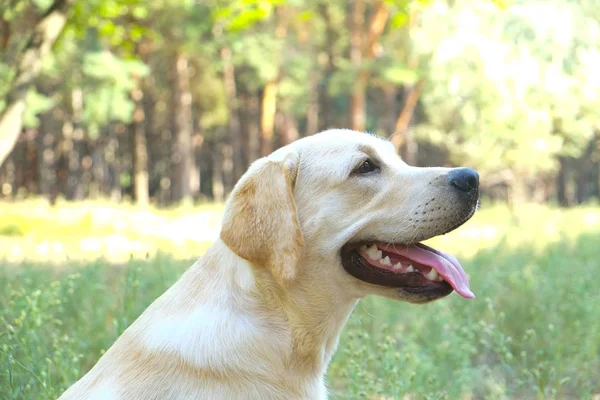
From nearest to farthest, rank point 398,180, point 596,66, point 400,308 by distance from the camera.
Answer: point 398,180
point 400,308
point 596,66

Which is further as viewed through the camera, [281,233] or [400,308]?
[400,308]

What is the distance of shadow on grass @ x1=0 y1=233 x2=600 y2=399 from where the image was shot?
3.42 meters

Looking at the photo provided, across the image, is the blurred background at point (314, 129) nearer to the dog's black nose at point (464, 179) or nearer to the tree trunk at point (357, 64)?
the tree trunk at point (357, 64)

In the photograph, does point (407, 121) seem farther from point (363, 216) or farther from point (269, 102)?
point (363, 216)

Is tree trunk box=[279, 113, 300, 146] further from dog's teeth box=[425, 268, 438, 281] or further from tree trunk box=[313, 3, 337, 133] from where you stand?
dog's teeth box=[425, 268, 438, 281]

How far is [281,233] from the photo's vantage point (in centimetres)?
271

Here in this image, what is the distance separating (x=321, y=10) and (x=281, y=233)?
3194 cm

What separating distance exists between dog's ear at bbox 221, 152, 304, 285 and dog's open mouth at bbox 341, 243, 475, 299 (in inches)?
10.8

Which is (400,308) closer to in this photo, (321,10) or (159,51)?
(159,51)

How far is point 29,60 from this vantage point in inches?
297

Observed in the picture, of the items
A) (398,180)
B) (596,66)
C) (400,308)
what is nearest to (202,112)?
(596,66)

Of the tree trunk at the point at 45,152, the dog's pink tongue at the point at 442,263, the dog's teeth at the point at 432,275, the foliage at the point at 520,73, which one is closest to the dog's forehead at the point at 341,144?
the dog's pink tongue at the point at 442,263

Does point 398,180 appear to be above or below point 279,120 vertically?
above

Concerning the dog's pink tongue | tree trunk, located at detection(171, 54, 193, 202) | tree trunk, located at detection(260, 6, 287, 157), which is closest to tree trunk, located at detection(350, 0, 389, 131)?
tree trunk, located at detection(260, 6, 287, 157)
